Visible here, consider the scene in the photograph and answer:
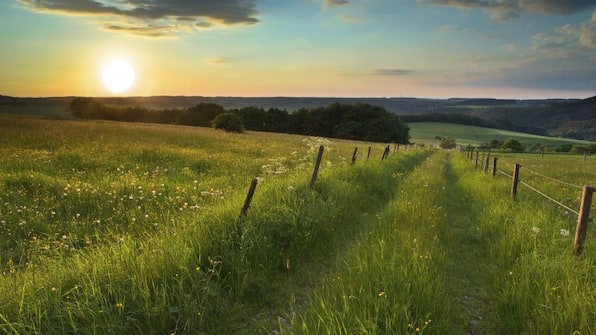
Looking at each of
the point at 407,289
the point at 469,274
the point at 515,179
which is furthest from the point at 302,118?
the point at 407,289

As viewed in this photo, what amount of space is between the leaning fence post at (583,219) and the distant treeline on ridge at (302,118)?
3658 inches

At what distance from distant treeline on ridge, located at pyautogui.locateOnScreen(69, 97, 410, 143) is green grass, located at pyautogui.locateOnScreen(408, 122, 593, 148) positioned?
51278mm

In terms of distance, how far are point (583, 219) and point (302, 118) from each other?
103 meters

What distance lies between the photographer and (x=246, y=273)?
568 cm

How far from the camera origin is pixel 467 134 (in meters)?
167

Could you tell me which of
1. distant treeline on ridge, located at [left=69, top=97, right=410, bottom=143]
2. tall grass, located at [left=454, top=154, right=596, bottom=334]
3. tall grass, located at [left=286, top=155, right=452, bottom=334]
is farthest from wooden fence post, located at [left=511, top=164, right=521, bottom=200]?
distant treeline on ridge, located at [left=69, top=97, right=410, bottom=143]

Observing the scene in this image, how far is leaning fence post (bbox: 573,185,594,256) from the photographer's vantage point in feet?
19.2

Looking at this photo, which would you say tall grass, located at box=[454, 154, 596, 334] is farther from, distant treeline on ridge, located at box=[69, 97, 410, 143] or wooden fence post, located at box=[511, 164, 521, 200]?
distant treeline on ridge, located at box=[69, 97, 410, 143]

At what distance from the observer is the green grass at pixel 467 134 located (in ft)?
492

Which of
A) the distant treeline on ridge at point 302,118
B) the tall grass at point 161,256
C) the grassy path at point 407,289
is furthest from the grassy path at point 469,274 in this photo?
the distant treeline on ridge at point 302,118

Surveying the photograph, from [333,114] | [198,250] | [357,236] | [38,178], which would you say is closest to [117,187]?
[38,178]

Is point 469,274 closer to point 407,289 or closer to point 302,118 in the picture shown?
point 407,289

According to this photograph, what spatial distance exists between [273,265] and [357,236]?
8.68 feet

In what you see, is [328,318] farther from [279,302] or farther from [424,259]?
[424,259]
